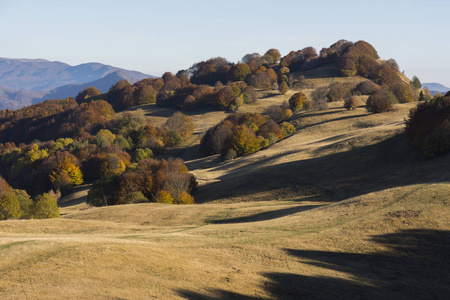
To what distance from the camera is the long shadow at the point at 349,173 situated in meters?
48.4

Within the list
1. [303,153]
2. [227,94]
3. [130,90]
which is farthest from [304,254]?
[130,90]

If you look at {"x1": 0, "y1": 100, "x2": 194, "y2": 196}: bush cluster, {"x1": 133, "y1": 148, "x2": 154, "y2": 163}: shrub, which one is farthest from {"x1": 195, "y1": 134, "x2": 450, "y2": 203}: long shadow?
{"x1": 133, "y1": 148, "x2": 154, "y2": 163}: shrub

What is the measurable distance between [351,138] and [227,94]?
3236 inches

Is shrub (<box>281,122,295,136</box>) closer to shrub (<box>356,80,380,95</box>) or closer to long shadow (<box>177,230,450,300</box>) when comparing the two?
shrub (<box>356,80,380,95</box>)

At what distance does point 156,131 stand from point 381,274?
111 metres

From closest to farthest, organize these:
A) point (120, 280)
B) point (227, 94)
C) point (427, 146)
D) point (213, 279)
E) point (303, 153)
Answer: point (120, 280) < point (213, 279) < point (427, 146) < point (303, 153) < point (227, 94)

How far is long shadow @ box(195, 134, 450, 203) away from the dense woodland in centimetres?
276

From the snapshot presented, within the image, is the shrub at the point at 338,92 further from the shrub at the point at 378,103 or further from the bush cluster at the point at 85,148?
the bush cluster at the point at 85,148

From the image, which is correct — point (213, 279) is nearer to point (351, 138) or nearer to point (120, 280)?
point (120, 280)

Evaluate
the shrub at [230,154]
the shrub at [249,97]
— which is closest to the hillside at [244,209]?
the shrub at [249,97]

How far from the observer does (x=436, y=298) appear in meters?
18.5

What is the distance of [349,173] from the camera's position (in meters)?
55.1

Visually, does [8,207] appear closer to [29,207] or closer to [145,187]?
[29,207]

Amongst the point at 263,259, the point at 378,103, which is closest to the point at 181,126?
the point at 378,103
